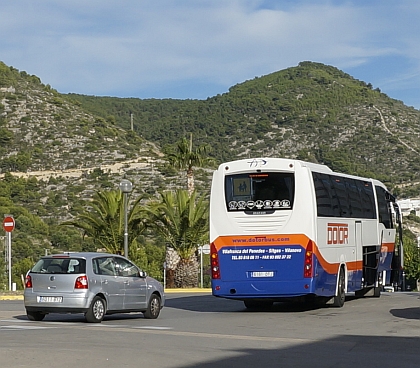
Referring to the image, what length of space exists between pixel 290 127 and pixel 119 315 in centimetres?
10027

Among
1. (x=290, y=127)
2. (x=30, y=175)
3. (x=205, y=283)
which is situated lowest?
(x=205, y=283)

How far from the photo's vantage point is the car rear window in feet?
62.8

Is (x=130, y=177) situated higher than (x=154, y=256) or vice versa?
(x=130, y=177)

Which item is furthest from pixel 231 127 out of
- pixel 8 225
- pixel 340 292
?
pixel 340 292

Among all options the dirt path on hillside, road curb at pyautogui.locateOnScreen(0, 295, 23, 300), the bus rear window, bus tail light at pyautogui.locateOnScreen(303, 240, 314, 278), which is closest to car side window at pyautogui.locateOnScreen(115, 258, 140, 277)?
the bus rear window

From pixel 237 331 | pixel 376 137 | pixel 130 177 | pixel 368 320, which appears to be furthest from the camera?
pixel 376 137

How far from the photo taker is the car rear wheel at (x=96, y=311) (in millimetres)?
19125

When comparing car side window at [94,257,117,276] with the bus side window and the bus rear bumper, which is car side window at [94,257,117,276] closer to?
the bus rear bumper

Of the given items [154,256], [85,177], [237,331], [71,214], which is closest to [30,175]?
[85,177]

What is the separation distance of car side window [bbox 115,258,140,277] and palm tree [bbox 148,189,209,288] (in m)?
22.8

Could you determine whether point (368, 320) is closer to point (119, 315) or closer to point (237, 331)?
point (237, 331)

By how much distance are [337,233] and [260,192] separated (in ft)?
10.2

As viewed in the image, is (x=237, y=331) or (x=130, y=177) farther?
(x=130, y=177)

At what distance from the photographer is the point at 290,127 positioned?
4779 inches
